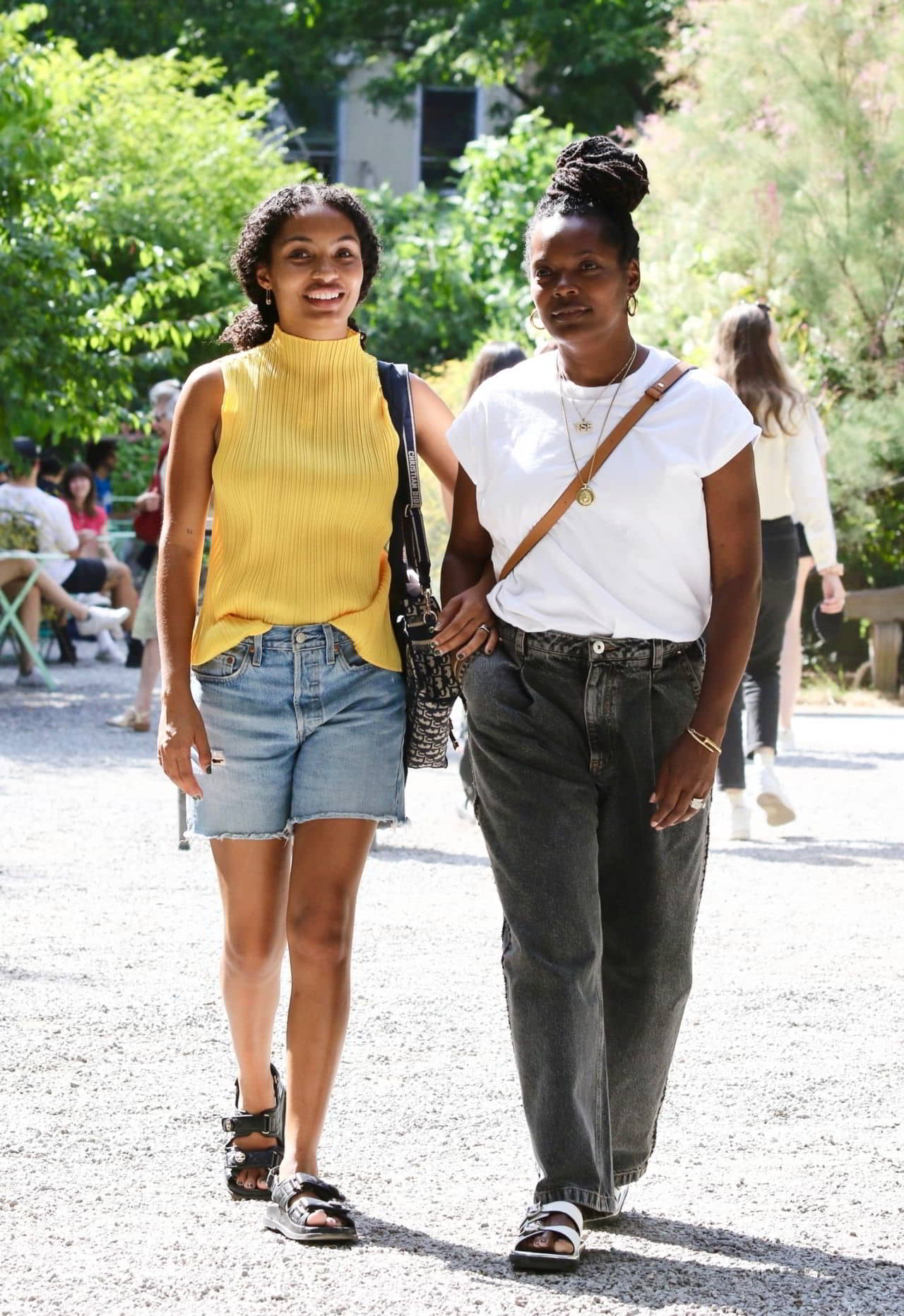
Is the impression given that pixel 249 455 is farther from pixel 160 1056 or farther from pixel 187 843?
pixel 187 843

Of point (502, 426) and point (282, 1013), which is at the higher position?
point (502, 426)

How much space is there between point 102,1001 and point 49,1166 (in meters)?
1.41

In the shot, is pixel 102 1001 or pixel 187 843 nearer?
pixel 102 1001

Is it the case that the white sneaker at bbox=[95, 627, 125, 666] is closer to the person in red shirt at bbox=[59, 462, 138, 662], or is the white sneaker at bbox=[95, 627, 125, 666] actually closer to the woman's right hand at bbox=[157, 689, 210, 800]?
the person in red shirt at bbox=[59, 462, 138, 662]

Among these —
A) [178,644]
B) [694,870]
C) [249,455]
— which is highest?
[249,455]

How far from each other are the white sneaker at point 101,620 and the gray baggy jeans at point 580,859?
38.6ft

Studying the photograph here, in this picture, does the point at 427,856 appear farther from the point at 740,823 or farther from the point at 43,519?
the point at 43,519

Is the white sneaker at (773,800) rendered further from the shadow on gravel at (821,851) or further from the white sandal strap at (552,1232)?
the white sandal strap at (552,1232)

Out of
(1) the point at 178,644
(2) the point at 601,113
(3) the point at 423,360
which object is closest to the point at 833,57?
(3) the point at 423,360

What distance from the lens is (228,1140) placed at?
3930 mm

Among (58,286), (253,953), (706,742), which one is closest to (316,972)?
(253,953)

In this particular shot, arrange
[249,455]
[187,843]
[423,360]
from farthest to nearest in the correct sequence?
[423,360] → [187,843] → [249,455]

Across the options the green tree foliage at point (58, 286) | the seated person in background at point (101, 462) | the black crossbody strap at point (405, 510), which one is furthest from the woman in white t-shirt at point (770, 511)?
the seated person in background at point (101, 462)

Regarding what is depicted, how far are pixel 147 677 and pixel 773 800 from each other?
14.3 ft
